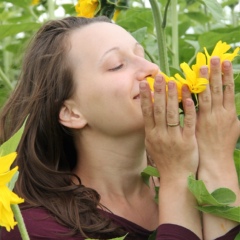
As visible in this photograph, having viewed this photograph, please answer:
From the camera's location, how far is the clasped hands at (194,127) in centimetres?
130

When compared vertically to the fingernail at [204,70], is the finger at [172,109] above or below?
below

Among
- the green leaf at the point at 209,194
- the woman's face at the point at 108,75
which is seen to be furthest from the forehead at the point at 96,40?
the green leaf at the point at 209,194

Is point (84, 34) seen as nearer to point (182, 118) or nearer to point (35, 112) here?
point (35, 112)

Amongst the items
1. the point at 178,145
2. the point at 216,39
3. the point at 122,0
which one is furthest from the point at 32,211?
the point at 216,39

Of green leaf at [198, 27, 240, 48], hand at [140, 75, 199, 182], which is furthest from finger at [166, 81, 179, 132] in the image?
green leaf at [198, 27, 240, 48]

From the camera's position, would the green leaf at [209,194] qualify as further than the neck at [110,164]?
No

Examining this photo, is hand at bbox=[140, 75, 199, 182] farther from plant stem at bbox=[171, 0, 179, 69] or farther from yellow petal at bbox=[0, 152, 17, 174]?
plant stem at bbox=[171, 0, 179, 69]

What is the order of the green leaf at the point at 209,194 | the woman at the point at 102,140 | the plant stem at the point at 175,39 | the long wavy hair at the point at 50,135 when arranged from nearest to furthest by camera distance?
the green leaf at the point at 209,194, the woman at the point at 102,140, the long wavy hair at the point at 50,135, the plant stem at the point at 175,39

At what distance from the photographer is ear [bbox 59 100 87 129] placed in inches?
61.7

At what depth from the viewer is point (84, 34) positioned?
5.30 feet

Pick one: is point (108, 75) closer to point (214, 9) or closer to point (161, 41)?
point (161, 41)

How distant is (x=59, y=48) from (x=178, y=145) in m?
0.42

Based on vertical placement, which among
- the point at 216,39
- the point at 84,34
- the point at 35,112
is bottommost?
the point at 216,39

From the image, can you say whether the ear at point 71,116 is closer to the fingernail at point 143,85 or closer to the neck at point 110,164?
the neck at point 110,164
